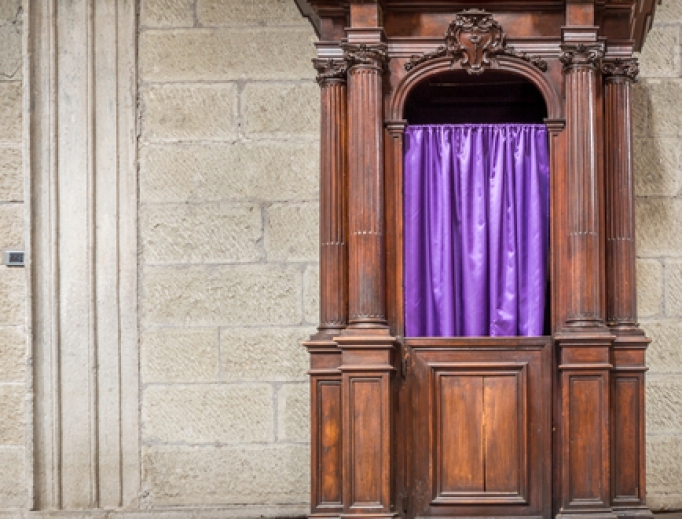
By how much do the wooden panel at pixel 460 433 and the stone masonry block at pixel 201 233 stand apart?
1.62 metres

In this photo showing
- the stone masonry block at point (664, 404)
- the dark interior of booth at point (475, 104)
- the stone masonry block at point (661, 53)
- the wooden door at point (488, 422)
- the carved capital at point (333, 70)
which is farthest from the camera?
the stone masonry block at point (661, 53)

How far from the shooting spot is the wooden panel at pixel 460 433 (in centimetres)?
438

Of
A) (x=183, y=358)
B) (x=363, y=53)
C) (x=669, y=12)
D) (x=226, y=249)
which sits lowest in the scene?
(x=183, y=358)

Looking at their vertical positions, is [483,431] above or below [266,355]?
below

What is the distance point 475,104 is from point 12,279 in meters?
2.85

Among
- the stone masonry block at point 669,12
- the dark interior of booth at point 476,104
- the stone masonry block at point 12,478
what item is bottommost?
the stone masonry block at point 12,478

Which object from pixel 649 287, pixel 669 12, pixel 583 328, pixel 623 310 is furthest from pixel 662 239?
pixel 583 328

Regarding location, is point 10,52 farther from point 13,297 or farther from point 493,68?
point 493,68

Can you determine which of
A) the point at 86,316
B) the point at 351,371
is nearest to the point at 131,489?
the point at 86,316

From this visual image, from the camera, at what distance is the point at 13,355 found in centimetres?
557

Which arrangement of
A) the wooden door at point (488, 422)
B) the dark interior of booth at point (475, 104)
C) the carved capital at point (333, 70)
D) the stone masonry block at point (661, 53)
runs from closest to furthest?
the wooden door at point (488, 422) → the carved capital at point (333, 70) → the dark interior of booth at point (475, 104) → the stone masonry block at point (661, 53)

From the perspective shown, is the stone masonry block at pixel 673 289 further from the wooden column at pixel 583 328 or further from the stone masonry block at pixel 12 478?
the stone masonry block at pixel 12 478

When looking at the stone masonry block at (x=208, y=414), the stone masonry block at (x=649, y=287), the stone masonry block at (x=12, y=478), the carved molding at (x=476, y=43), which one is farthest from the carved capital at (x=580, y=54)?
the stone masonry block at (x=12, y=478)

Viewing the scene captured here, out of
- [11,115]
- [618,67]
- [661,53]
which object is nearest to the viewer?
[618,67]
